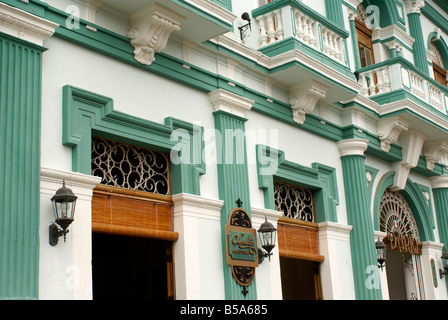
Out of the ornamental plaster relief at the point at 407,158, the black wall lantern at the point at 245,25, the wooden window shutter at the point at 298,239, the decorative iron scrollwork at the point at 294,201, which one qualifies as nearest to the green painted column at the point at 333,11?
the black wall lantern at the point at 245,25

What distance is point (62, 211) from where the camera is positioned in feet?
17.5

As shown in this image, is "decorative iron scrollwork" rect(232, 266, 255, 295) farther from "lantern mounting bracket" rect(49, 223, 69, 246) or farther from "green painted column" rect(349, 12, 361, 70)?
"green painted column" rect(349, 12, 361, 70)

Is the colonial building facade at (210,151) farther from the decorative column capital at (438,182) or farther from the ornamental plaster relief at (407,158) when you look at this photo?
the decorative column capital at (438,182)

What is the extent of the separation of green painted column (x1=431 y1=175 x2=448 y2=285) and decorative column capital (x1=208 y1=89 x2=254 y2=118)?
5.58m

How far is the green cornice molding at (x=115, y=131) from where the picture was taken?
586cm

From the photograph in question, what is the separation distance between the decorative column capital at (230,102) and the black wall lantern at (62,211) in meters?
2.61

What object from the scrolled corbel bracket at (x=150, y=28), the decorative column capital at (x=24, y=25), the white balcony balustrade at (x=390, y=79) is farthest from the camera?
the white balcony balustrade at (x=390, y=79)

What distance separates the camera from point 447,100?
12.1 meters

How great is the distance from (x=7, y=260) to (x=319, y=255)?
192 inches

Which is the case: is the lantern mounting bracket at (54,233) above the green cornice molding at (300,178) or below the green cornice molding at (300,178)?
below

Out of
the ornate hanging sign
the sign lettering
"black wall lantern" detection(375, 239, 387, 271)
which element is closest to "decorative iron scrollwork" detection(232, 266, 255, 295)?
the ornate hanging sign

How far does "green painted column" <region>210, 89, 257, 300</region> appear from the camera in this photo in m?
7.21
